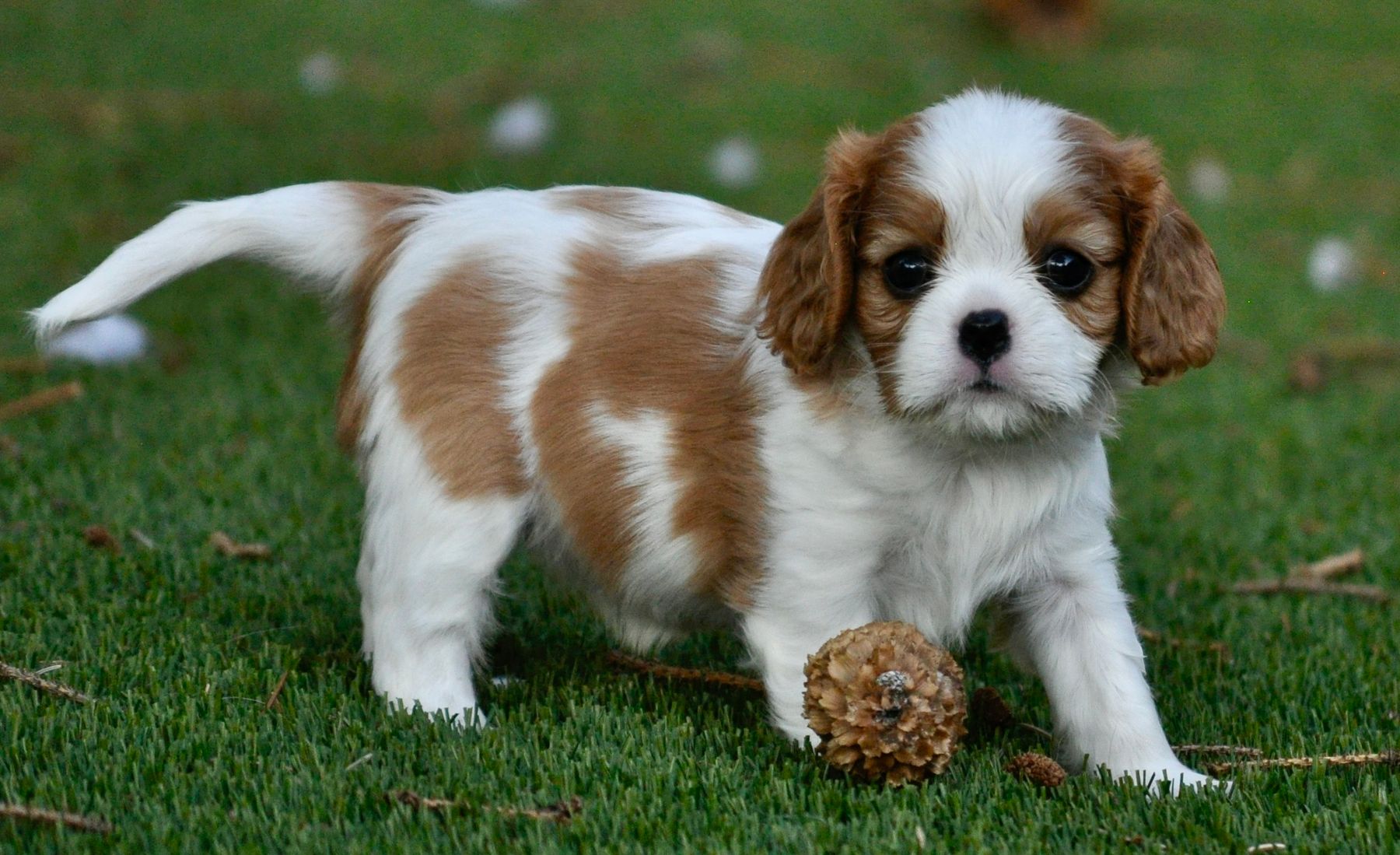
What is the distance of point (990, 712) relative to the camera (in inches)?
115

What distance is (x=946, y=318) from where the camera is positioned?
96.9 inches

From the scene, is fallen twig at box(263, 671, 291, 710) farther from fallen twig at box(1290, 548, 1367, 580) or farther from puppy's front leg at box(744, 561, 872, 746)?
fallen twig at box(1290, 548, 1367, 580)

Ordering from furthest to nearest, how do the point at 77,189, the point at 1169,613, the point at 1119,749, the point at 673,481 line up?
the point at 77,189
the point at 1169,613
the point at 673,481
the point at 1119,749

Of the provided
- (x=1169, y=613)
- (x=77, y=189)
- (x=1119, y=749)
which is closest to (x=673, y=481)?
(x=1119, y=749)

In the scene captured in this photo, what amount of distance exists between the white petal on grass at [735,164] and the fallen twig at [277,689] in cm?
473

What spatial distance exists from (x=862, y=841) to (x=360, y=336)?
1549mm

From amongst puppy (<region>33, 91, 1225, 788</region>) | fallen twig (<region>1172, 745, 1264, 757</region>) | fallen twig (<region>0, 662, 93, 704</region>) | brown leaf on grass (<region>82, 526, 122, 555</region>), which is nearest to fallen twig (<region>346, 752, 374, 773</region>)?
puppy (<region>33, 91, 1225, 788</region>)

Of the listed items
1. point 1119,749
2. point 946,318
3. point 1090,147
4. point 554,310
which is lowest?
point 1119,749

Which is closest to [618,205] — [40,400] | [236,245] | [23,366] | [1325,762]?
[236,245]

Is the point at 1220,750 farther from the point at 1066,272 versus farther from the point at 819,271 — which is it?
the point at 819,271

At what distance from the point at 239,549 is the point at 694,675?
4.01 ft

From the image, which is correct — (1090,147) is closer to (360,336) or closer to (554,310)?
(554,310)

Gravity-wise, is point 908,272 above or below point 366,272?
above

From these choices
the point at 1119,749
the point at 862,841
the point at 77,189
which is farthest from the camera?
the point at 77,189
